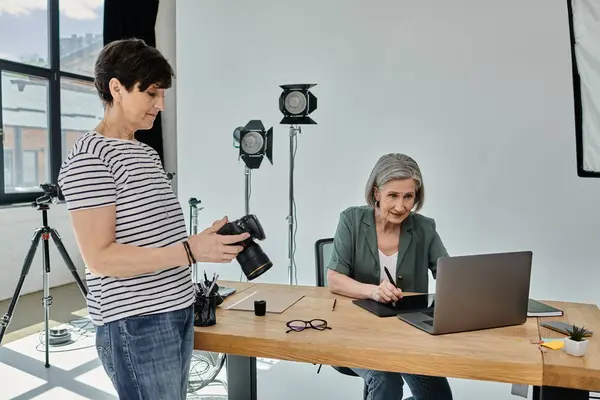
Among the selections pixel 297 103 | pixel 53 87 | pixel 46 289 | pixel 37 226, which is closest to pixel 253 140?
pixel 297 103

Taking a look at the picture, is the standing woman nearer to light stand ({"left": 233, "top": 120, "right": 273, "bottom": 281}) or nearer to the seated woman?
the seated woman

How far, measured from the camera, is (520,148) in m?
3.40

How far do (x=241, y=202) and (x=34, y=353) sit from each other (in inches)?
70.9

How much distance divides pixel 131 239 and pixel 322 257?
3.90 ft

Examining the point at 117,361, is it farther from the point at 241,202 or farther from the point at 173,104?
the point at 173,104

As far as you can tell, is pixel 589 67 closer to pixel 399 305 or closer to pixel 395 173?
pixel 395 173

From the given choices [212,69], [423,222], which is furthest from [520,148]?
[212,69]

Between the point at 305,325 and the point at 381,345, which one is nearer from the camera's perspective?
the point at 381,345

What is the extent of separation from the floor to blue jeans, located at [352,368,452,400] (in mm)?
940

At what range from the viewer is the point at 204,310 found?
1503 mm

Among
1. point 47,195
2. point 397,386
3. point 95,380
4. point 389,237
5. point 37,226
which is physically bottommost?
point 95,380

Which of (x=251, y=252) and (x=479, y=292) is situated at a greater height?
(x=251, y=252)

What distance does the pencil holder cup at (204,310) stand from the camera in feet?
4.87

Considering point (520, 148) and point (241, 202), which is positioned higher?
point (520, 148)
